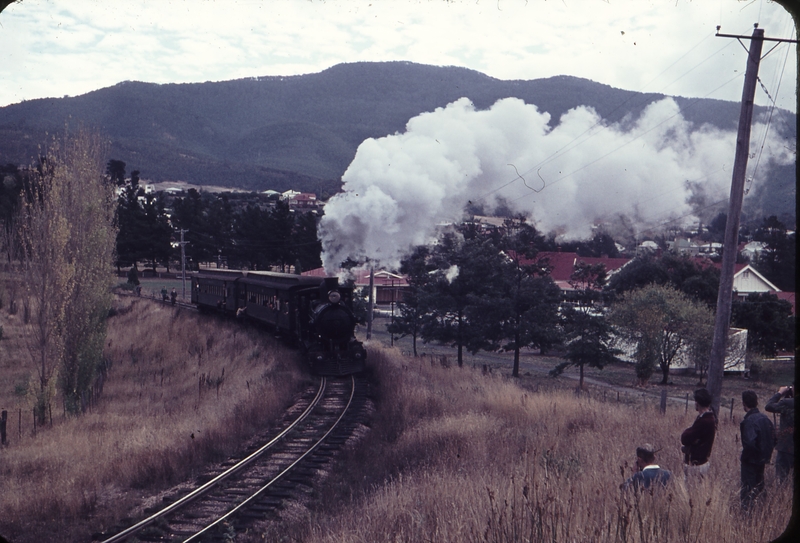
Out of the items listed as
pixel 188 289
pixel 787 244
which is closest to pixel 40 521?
pixel 188 289

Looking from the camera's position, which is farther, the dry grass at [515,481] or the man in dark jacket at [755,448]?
the man in dark jacket at [755,448]

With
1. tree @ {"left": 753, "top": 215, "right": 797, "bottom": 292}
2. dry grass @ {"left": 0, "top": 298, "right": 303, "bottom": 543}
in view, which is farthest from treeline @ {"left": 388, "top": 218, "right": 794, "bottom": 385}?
tree @ {"left": 753, "top": 215, "right": 797, "bottom": 292}

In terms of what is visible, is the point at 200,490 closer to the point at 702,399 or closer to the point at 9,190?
the point at 702,399

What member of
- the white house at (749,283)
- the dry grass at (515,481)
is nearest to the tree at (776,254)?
the white house at (749,283)

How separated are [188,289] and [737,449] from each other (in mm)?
68086

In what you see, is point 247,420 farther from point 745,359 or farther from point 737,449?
point 745,359

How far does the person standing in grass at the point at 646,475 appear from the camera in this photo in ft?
19.9

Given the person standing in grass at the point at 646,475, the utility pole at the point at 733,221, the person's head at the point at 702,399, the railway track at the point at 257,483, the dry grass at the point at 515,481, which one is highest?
the utility pole at the point at 733,221

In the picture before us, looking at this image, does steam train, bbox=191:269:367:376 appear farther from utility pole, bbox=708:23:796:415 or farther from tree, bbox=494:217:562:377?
utility pole, bbox=708:23:796:415

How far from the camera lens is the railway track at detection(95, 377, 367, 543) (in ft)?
31.7

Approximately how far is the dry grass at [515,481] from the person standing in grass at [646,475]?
0.14m

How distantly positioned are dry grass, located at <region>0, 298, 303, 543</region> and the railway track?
2.87 ft

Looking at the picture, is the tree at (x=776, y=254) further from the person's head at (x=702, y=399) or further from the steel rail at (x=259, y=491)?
the person's head at (x=702, y=399)

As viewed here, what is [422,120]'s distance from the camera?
26.7 meters
